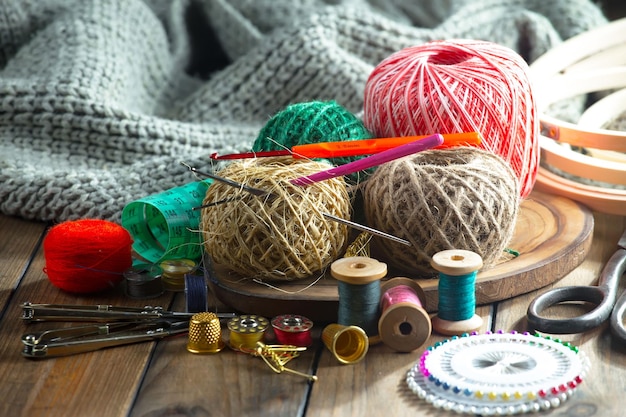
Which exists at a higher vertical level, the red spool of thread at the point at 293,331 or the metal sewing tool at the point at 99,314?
the red spool of thread at the point at 293,331

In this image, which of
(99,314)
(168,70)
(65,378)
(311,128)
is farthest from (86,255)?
(168,70)

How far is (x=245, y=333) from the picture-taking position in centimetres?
101

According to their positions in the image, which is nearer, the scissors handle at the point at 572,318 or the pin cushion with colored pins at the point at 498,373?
the pin cushion with colored pins at the point at 498,373

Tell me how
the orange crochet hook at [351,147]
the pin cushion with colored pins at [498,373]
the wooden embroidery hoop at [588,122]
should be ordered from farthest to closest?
the wooden embroidery hoop at [588,122], the orange crochet hook at [351,147], the pin cushion with colored pins at [498,373]

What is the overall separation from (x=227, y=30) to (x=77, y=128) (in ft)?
1.56

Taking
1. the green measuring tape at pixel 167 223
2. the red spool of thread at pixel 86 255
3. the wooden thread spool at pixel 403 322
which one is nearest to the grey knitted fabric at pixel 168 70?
the green measuring tape at pixel 167 223

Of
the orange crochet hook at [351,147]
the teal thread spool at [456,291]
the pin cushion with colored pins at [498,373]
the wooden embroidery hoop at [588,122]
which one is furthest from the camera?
the wooden embroidery hoop at [588,122]

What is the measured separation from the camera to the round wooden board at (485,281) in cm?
107

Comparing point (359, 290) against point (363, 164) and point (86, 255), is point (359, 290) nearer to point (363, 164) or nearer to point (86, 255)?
point (363, 164)

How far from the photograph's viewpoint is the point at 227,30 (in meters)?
1.86

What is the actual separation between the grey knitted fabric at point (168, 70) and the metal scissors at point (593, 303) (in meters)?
0.58

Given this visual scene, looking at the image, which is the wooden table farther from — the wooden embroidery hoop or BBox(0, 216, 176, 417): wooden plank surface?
the wooden embroidery hoop

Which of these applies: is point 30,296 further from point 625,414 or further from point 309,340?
point 625,414

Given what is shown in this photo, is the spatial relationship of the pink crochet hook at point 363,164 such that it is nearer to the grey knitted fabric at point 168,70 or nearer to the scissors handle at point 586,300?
the scissors handle at point 586,300
